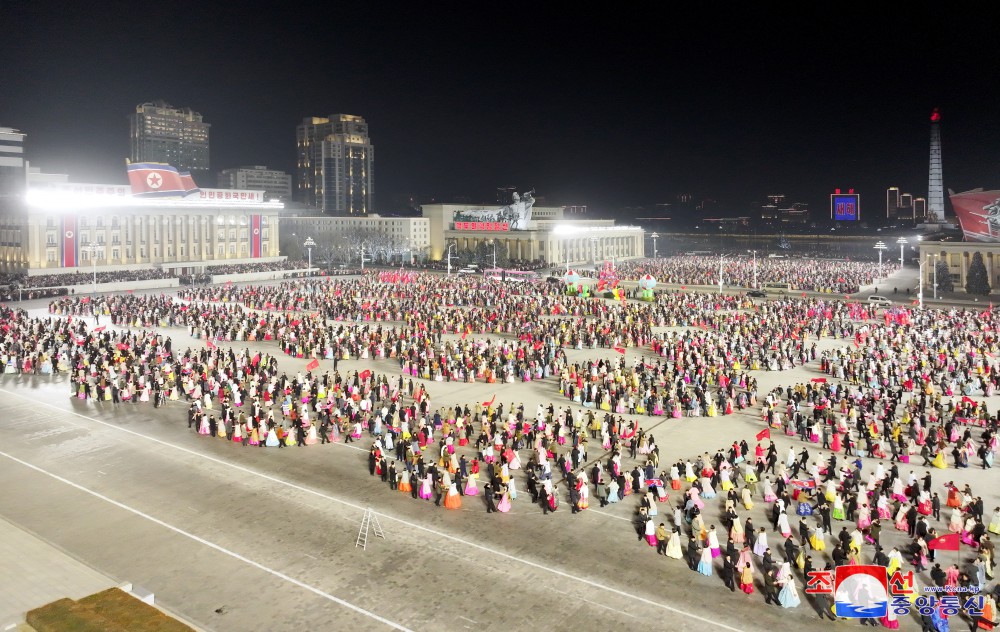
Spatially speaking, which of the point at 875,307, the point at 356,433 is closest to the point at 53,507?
the point at 356,433

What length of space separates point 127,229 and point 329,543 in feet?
265

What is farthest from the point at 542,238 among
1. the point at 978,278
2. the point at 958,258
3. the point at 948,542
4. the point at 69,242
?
the point at 948,542

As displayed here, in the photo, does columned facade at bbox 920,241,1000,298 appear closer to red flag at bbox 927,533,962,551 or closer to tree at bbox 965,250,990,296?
tree at bbox 965,250,990,296

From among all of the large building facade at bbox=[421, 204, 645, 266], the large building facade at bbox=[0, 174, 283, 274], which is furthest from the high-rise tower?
the large building facade at bbox=[0, 174, 283, 274]

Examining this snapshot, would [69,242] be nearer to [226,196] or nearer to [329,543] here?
[226,196]

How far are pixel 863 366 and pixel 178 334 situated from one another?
35841 millimetres

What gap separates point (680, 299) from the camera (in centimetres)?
5456

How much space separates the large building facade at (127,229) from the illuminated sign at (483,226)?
28679mm

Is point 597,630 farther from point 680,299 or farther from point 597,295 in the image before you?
point 597,295

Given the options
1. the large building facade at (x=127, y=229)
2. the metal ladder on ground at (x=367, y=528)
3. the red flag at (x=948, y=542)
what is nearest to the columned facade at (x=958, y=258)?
the red flag at (x=948, y=542)

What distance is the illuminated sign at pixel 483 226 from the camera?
365 feet

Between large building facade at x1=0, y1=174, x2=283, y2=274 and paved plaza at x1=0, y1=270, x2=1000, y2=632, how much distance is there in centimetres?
5683

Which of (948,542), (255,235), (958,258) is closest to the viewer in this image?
(948,542)

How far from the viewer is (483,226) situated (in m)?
114
